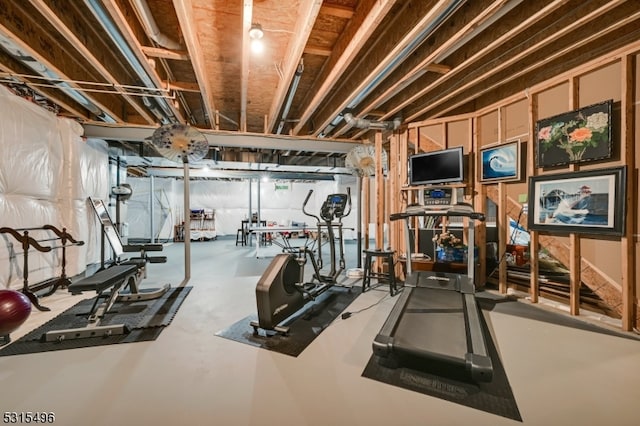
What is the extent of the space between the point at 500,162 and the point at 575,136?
2.76 ft

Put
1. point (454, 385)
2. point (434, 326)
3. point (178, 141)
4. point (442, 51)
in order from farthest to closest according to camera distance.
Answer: point (178, 141), point (442, 51), point (434, 326), point (454, 385)

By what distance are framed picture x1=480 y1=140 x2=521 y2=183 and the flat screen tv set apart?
31cm

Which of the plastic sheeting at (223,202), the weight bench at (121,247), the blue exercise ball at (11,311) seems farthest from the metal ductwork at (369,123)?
the plastic sheeting at (223,202)

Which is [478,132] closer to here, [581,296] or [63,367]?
[581,296]

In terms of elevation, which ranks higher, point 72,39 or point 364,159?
point 72,39

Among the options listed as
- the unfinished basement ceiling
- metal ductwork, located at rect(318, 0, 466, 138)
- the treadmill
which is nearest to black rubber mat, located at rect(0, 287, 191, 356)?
the treadmill

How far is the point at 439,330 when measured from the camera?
7.55 ft

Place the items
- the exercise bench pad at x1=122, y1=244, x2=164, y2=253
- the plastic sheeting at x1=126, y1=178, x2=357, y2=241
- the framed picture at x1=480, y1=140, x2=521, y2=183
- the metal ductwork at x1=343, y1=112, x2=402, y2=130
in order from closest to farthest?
1. the framed picture at x1=480, y1=140, x2=521, y2=183
2. the exercise bench pad at x1=122, y1=244, x2=164, y2=253
3. the metal ductwork at x1=343, y1=112, x2=402, y2=130
4. the plastic sheeting at x1=126, y1=178, x2=357, y2=241

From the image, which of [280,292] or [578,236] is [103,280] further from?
[578,236]

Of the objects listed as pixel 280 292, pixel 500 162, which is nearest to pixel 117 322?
pixel 280 292

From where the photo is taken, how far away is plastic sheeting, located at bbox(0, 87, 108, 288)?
10.9ft

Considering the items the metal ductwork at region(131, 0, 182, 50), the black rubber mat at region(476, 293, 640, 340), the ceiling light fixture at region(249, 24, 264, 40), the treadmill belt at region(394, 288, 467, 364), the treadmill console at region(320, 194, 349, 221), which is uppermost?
the metal ductwork at region(131, 0, 182, 50)

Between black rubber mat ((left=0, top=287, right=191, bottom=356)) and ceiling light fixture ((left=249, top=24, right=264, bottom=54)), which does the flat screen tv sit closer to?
ceiling light fixture ((left=249, top=24, right=264, bottom=54))

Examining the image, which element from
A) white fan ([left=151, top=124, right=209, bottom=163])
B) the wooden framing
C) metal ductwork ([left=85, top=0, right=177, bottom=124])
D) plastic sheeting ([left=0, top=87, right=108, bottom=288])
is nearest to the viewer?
metal ductwork ([left=85, top=0, right=177, bottom=124])
